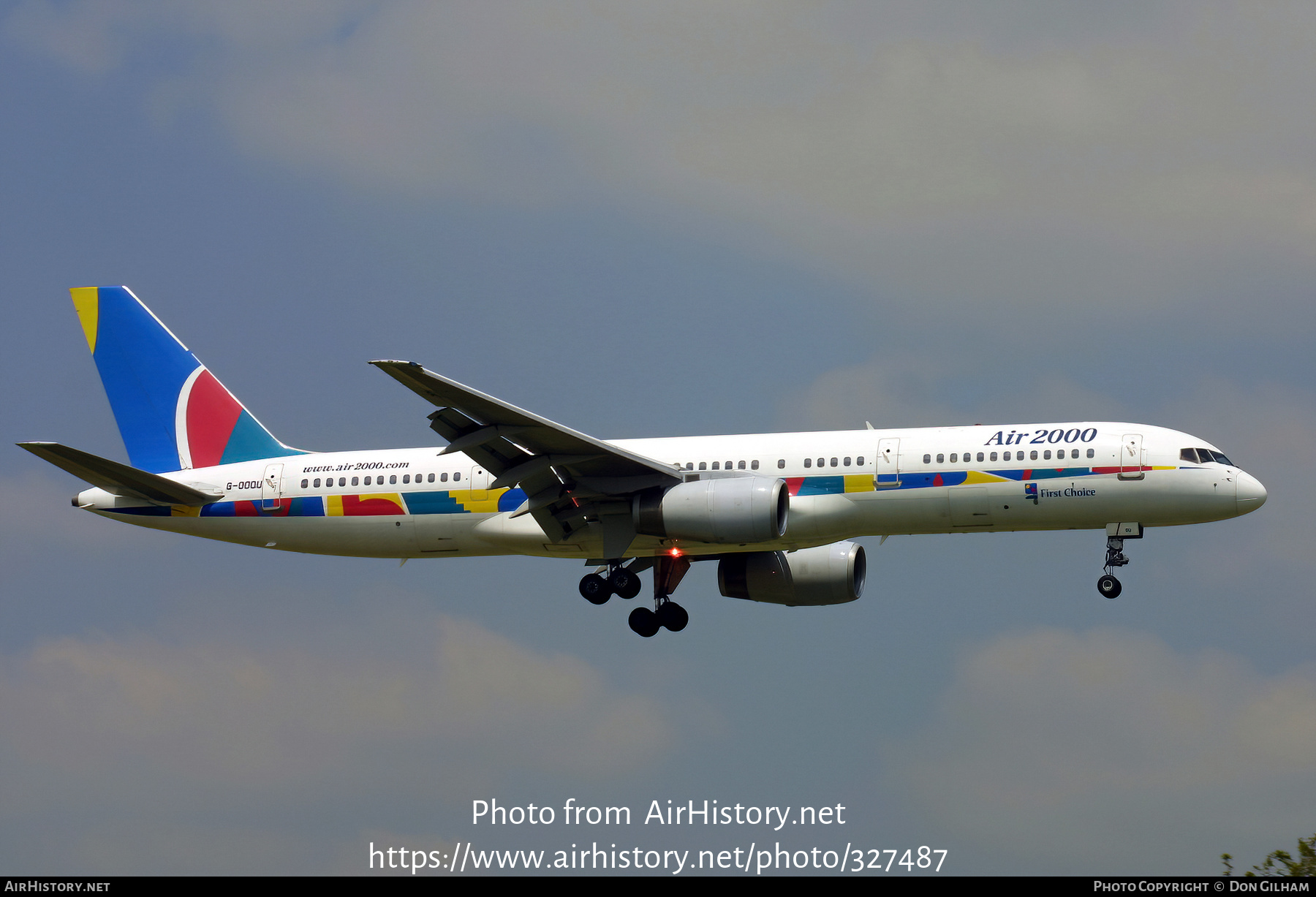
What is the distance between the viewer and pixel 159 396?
48.7m

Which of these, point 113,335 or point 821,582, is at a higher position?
point 113,335

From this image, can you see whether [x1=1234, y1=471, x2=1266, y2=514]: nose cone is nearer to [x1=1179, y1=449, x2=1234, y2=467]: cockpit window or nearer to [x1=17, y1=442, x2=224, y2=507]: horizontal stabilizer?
[x1=1179, y1=449, x2=1234, y2=467]: cockpit window

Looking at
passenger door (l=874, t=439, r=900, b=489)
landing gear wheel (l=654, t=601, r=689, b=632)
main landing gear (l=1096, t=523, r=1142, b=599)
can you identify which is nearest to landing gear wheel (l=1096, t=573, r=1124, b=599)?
main landing gear (l=1096, t=523, r=1142, b=599)

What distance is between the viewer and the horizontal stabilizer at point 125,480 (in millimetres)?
41656

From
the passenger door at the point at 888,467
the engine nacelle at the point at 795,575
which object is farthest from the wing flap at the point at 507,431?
the engine nacelle at the point at 795,575

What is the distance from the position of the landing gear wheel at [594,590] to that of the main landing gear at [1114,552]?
1239cm

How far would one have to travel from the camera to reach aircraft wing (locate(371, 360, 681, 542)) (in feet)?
127

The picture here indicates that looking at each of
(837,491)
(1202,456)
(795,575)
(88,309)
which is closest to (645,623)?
(795,575)

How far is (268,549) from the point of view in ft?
150

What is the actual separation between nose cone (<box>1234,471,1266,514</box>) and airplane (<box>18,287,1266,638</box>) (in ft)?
0.16

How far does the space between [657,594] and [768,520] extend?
764cm
